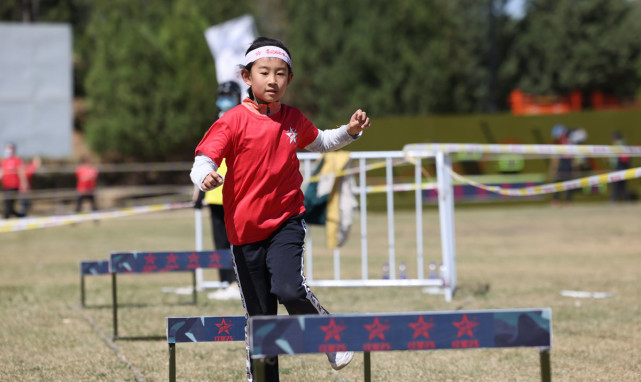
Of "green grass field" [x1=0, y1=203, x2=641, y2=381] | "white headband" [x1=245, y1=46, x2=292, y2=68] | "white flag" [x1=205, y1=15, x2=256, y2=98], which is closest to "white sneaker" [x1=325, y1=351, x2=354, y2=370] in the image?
"green grass field" [x1=0, y1=203, x2=641, y2=381]

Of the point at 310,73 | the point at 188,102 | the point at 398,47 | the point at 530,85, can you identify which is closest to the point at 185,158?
the point at 188,102

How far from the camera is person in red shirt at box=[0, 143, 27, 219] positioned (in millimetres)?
21547

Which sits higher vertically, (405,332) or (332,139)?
(332,139)

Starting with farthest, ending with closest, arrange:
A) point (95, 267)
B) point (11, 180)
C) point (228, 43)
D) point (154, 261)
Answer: point (11, 180)
point (228, 43)
point (95, 267)
point (154, 261)

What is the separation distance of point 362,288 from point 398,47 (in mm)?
37691

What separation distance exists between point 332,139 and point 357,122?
0.77ft

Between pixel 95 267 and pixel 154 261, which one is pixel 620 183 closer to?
pixel 95 267

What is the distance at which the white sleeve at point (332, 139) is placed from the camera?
16.0 feet

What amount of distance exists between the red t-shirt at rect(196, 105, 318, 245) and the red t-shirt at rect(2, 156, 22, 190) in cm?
1837

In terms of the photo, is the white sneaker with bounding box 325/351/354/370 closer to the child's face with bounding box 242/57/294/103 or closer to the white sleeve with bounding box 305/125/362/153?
the white sleeve with bounding box 305/125/362/153

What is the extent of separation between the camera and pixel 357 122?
15.5ft

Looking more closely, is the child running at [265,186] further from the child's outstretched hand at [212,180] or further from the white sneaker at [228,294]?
the white sneaker at [228,294]

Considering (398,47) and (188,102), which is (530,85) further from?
(188,102)

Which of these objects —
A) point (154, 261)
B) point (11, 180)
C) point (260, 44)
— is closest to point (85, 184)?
point (11, 180)
